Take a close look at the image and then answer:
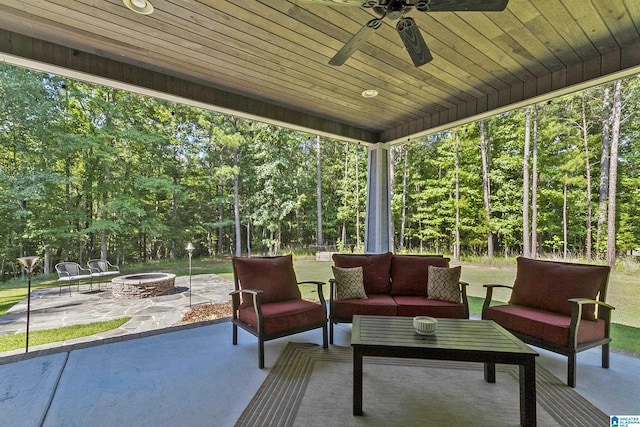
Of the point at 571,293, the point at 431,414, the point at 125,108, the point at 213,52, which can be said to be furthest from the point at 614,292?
the point at 125,108

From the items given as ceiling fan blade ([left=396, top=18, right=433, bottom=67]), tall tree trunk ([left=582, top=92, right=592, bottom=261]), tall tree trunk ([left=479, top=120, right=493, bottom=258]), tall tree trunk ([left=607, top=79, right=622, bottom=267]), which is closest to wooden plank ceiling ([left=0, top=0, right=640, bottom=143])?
ceiling fan blade ([left=396, top=18, right=433, bottom=67])

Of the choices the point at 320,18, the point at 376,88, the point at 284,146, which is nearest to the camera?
the point at 320,18

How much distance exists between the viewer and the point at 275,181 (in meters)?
6.77

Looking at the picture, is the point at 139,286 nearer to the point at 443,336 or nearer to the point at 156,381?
the point at 156,381

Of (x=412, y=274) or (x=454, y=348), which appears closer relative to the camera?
(x=454, y=348)

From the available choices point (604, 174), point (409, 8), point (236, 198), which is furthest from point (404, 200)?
point (409, 8)

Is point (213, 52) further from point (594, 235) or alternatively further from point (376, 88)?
point (594, 235)

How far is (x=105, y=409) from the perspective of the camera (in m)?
1.87

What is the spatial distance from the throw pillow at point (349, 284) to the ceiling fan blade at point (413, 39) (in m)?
2.20

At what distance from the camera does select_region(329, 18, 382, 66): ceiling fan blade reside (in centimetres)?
164

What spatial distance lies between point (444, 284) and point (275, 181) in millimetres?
4656

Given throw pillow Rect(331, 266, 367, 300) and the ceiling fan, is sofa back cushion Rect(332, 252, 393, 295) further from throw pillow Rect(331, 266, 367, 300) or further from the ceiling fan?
the ceiling fan

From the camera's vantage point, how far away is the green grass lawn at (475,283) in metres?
3.17

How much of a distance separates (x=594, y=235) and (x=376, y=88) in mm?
3391
